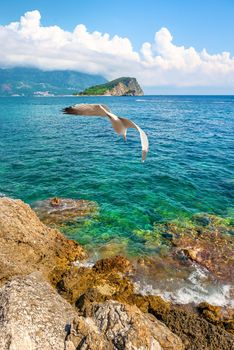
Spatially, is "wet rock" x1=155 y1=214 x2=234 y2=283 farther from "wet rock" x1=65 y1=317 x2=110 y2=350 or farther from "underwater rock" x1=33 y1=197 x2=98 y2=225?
"wet rock" x1=65 y1=317 x2=110 y2=350

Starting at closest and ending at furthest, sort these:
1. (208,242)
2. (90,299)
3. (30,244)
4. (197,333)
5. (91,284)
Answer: (197,333)
(90,299)
(91,284)
(30,244)
(208,242)

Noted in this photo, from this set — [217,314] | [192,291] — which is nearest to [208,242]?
Answer: [192,291]

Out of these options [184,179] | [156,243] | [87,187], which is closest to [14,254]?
[156,243]

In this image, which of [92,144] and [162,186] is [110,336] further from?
[92,144]

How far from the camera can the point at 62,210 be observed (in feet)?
59.9

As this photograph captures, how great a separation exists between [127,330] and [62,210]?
1243 centimetres

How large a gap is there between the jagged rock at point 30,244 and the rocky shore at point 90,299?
0.04 meters

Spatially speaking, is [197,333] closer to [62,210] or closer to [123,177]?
[62,210]

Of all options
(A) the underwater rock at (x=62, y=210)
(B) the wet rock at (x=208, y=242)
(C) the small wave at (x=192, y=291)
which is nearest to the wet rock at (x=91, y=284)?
(C) the small wave at (x=192, y=291)

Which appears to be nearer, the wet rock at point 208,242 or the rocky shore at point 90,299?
the rocky shore at point 90,299

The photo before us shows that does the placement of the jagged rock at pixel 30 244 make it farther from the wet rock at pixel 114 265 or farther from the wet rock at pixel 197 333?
the wet rock at pixel 197 333

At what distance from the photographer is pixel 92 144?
40.1 metres

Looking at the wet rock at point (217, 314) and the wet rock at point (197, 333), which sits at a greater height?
the wet rock at point (197, 333)

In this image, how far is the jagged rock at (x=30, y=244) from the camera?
36.2 feet
